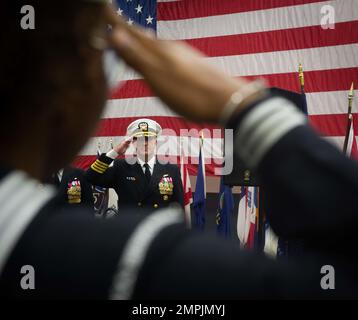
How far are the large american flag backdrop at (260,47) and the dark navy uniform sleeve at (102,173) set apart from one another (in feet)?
4.56

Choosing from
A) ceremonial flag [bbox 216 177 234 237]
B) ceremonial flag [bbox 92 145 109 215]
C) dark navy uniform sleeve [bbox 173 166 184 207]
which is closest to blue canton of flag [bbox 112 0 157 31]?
ceremonial flag [bbox 92 145 109 215]

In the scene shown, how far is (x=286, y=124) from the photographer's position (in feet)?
1.11

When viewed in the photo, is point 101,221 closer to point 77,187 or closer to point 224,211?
point 77,187

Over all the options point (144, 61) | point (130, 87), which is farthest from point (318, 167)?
point (130, 87)

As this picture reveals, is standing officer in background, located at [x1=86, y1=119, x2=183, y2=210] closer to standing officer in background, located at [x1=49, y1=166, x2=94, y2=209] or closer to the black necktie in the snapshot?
the black necktie

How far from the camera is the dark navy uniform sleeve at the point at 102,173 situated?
290 centimetres

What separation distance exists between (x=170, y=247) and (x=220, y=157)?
4.32 meters

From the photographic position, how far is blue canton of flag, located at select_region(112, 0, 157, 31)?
5.01m

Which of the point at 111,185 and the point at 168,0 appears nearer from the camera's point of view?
the point at 111,185

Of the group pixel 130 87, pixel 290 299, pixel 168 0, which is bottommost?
pixel 290 299

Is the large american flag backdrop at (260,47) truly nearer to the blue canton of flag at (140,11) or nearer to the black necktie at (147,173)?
the blue canton of flag at (140,11)

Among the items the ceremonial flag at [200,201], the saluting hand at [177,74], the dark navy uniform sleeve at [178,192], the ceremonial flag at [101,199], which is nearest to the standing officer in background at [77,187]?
the dark navy uniform sleeve at [178,192]

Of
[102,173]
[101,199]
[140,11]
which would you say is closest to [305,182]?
[102,173]

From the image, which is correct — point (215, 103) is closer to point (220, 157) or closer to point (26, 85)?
point (26, 85)
